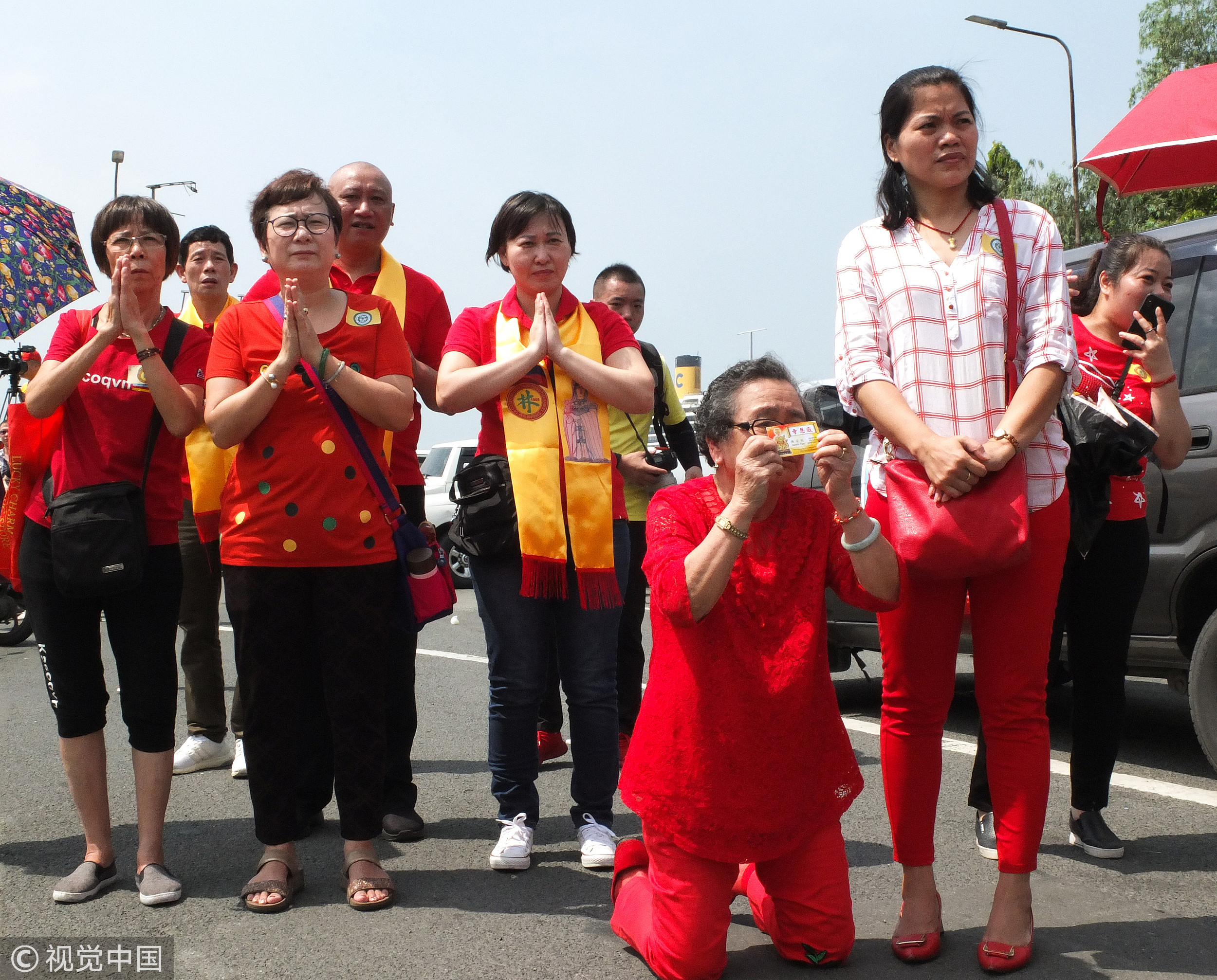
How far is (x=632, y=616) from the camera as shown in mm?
5320

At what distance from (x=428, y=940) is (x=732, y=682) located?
3.71ft

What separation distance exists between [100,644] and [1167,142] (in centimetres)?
470

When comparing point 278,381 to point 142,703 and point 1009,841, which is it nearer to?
point 142,703

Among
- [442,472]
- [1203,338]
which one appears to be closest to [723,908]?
[1203,338]

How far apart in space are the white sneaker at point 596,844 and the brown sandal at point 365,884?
0.62 metres

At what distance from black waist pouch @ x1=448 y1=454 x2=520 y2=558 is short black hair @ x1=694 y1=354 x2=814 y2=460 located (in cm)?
90

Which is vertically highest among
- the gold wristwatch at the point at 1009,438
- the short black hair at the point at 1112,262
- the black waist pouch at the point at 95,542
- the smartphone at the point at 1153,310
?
the short black hair at the point at 1112,262

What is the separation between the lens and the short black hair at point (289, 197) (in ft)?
11.8

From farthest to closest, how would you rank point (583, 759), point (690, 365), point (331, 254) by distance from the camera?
point (690, 365), point (583, 759), point (331, 254)

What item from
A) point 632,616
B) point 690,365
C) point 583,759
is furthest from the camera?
point 690,365

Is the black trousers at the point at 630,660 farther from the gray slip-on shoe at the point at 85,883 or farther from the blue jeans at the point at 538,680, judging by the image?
the gray slip-on shoe at the point at 85,883

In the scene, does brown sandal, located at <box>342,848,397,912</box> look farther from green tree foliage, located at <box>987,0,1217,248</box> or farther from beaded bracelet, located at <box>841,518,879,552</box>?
green tree foliage, located at <box>987,0,1217,248</box>

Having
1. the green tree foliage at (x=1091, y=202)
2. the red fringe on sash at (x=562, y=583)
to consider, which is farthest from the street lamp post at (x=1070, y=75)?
the red fringe on sash at (x=562, y=583)

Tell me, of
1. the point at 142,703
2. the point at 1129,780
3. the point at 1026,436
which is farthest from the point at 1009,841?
the point at 142,703
